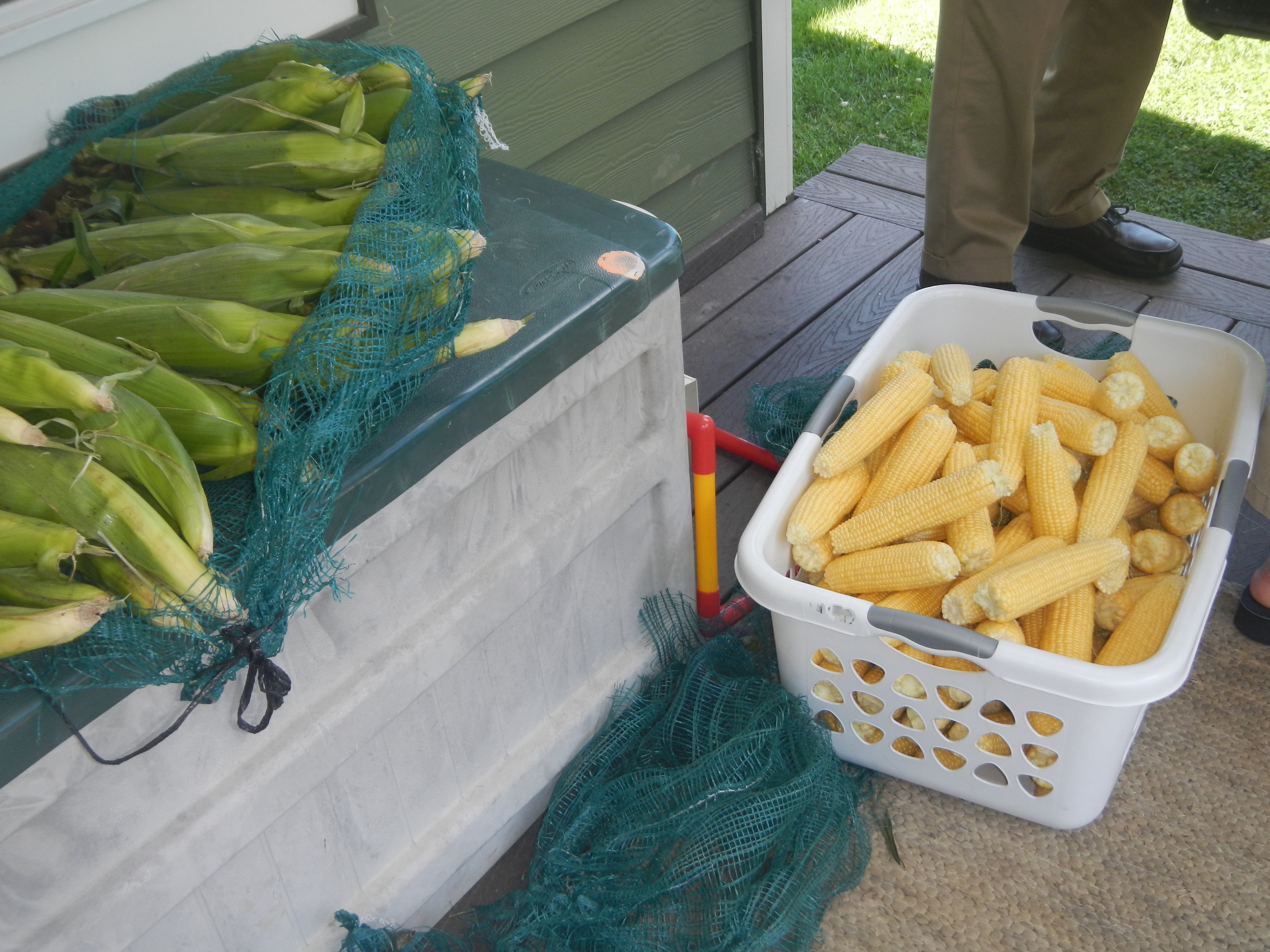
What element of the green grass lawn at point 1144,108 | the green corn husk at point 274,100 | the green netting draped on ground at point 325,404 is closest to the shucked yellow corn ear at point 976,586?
the green netting draped on ground at point 325,404

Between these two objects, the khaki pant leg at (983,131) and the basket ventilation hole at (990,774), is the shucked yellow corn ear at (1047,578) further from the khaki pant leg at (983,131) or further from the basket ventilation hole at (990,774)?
the khaki pant leg at (983,131)

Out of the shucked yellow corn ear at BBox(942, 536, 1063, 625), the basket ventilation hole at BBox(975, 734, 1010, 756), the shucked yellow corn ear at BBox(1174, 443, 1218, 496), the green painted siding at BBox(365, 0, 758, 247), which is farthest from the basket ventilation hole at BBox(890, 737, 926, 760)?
the green painted siding at BBox(365, 0, 758, 247)

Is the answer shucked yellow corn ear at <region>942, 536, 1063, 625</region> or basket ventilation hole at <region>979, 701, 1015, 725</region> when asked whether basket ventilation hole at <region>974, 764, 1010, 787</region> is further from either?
shucked yellow corn ear at <region>942, 536, 1063, 625</region>

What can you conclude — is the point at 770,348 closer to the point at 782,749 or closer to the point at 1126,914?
the point at 782,749

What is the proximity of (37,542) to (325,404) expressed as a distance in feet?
0.88

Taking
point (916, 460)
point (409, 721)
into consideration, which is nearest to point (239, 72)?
point (409, 721)

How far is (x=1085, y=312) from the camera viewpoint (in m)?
1.78

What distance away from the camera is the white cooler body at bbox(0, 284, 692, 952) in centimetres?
100

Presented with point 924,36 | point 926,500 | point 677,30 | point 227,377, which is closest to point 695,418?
point 926,500

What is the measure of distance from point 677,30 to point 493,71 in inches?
21.9

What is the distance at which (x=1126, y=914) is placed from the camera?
4.56 ft

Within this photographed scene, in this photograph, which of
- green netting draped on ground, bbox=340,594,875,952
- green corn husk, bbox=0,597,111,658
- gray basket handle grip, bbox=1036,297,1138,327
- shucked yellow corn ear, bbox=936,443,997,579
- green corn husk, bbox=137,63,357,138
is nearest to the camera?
green corn husk, bbox=0,597,111,658

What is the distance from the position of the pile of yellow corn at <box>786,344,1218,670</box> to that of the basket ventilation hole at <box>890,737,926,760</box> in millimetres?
164

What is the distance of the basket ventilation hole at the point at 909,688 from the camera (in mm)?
1414
